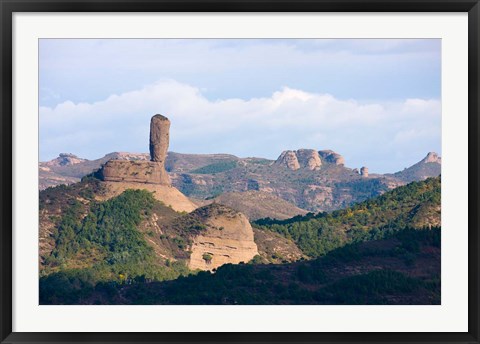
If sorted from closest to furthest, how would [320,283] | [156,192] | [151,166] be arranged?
[320,283]
[156,192]
[151,166]

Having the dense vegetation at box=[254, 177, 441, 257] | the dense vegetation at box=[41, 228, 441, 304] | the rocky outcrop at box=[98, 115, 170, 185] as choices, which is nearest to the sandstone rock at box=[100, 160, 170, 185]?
the rocky outcrop at box=[98, 115, 170, 185]

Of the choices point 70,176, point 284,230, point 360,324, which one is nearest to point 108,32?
point 360,324

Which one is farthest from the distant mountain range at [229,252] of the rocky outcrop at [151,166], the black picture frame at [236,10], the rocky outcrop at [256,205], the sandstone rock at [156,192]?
the rocky outcrop at [256,205]

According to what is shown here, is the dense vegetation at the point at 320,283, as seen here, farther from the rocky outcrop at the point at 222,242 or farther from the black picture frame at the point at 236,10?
the black picture frame at the point at 236,10

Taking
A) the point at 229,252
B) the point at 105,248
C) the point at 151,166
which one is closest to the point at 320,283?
the point at 229,252

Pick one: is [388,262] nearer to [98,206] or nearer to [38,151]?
[98,206]

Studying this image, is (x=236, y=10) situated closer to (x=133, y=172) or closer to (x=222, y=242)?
(x=222, y=242)
